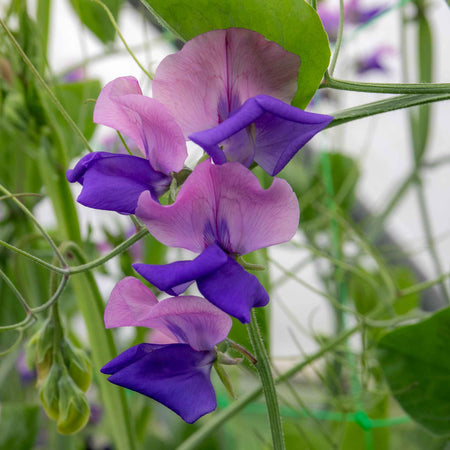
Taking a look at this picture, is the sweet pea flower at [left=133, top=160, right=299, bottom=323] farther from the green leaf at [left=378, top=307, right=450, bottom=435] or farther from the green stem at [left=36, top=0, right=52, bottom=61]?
the green stem at [left=36, top=0, right=52, bottom=61]

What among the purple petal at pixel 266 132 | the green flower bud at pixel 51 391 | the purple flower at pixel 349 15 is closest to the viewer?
the purple petal at pixel 266 132

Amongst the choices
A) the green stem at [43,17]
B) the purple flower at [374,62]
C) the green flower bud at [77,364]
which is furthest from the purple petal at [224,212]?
the purple flower at [374,62]

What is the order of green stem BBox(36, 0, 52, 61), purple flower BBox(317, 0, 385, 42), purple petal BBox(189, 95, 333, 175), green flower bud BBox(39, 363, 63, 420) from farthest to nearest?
purple flower BBox(317, 0, 385, 42) → green stem BBox(36, 0, 52, 61) → green flower bud BBox(39, 363, 63, 420) → purple petal BBox(189, 95, 333, 175)

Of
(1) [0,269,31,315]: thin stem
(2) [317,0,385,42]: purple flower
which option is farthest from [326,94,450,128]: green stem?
(2) [317,0,385,42]: purple flower

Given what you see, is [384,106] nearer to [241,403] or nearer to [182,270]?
[182,270]

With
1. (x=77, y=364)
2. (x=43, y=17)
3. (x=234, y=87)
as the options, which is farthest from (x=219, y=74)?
(x=43, y=17)

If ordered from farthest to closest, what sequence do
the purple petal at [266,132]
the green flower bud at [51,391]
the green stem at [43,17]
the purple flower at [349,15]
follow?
the purple flower at [349,15]
the green stem at [43,17]
the green flower bud at [51,391]
the purple petal at [266,132]

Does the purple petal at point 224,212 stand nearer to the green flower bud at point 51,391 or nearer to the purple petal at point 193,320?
the purple petal at point 193,320
